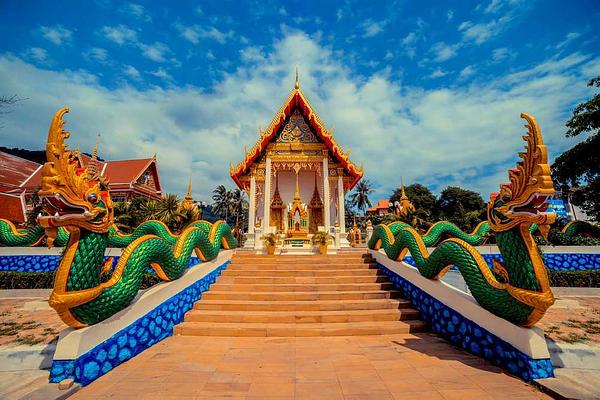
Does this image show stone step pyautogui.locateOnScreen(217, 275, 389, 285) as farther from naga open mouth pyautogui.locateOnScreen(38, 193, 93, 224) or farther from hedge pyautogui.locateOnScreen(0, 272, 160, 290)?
hedge pyautogui.locateOnScreen(0, 272, 160, 290)

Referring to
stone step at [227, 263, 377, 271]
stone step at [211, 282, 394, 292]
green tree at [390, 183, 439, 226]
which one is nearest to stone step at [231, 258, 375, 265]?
stone step at [227, 263, 377, 271]

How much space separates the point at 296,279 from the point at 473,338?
12.2 ft

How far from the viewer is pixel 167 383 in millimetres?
2727

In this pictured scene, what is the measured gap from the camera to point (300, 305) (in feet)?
16.9

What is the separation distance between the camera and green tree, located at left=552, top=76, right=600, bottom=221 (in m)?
12.1

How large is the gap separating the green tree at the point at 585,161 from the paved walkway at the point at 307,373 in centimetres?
1443

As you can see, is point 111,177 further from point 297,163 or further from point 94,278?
point 94,278

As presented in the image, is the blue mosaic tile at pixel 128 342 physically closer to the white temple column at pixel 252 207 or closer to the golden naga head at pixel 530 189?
the golden naga head at pixel 530 189

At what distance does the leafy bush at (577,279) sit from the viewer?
7.65 meters

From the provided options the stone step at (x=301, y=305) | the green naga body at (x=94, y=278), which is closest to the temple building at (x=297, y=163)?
the stone step at (x=301, y=305)

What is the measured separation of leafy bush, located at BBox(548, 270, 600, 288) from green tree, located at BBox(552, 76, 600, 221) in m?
6.28

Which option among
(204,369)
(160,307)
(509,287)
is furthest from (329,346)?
(160,307)

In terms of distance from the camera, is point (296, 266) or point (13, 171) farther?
point (13, 171)

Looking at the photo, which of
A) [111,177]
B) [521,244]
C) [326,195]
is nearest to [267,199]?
[326,195]
